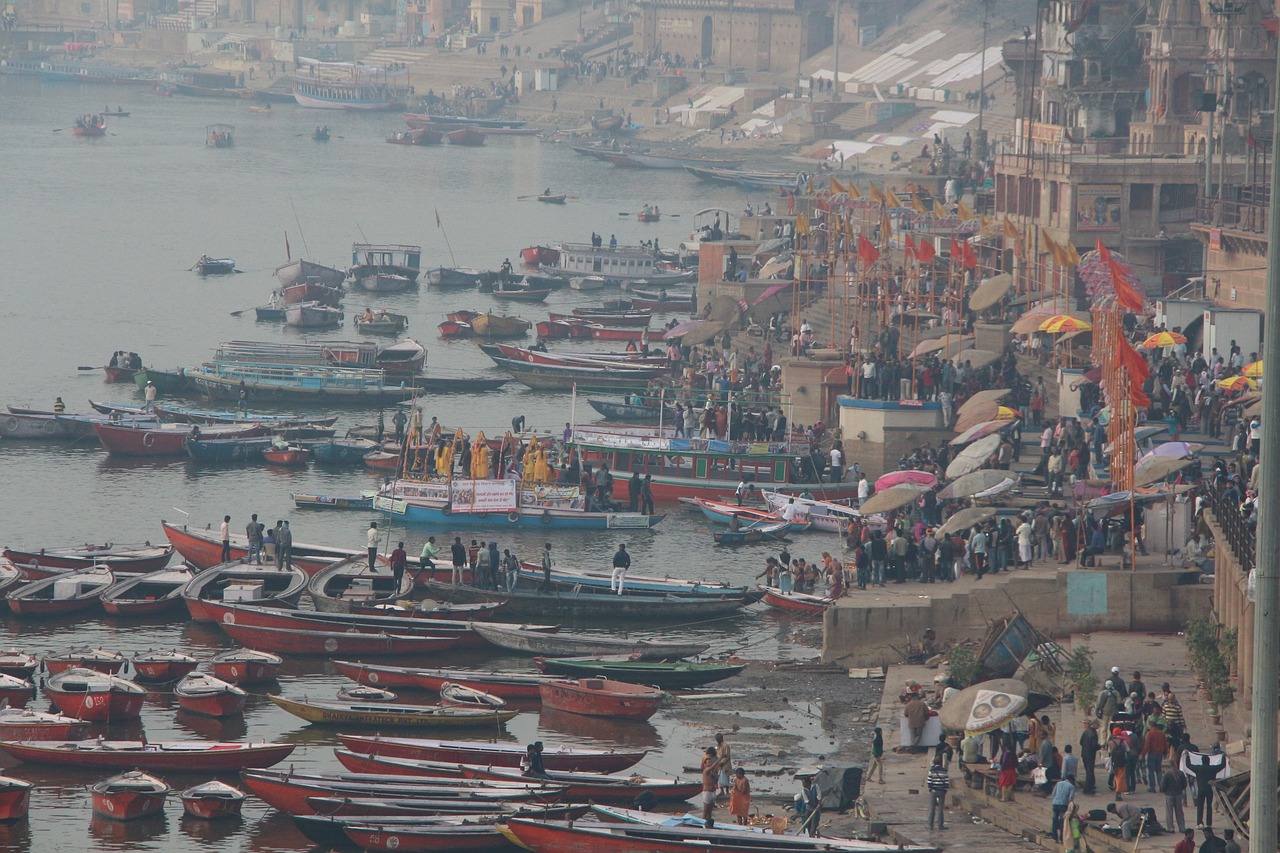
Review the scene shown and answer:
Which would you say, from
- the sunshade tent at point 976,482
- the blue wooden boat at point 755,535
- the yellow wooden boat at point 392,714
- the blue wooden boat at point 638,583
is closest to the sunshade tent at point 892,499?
the sunshade tent at point 976,482

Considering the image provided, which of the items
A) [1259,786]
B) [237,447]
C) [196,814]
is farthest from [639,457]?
[1259,786]

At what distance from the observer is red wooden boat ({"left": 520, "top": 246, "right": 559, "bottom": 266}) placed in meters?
95.4

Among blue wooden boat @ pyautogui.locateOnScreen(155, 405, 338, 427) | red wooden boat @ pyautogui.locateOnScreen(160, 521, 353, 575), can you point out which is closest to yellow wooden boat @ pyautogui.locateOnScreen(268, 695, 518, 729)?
red wooden boat @ pyautogui.locateOnScreen(160, 521, 353, 575)

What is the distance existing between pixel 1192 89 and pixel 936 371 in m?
27.2

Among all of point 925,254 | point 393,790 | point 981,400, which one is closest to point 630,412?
point 925,254

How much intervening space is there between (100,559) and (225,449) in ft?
45.8

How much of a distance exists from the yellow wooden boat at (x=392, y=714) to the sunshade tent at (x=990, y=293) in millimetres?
24836

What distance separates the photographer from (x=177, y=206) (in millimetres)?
125188

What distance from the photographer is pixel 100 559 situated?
42.7 meters

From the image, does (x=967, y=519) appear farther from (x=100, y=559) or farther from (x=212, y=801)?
(x=100, y=559)

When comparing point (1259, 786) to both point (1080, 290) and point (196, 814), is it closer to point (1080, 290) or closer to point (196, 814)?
point (196, 814)

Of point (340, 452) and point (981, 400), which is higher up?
point (981, 400)

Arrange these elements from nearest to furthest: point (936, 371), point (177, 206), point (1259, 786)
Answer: point (1259, 786)
point (936, 371)
point (177, 206)

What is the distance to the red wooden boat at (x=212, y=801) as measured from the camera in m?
28.9
